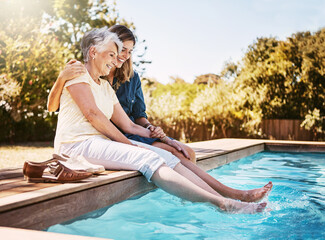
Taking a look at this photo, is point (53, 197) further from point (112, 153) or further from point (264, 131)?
point (264, 131)

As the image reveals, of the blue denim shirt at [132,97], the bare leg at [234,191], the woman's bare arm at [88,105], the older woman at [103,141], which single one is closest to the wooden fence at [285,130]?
the blue denim shirt at [132,97]

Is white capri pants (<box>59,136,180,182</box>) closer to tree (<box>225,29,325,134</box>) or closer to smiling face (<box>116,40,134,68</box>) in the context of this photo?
smiling face (<box>116,40,134,68</box>)

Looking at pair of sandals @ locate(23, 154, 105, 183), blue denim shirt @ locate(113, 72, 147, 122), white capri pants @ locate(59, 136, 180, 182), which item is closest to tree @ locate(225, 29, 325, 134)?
blue denim shirt @ locate(113, 72, 147, 122)

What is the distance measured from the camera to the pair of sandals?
2363 millimetres

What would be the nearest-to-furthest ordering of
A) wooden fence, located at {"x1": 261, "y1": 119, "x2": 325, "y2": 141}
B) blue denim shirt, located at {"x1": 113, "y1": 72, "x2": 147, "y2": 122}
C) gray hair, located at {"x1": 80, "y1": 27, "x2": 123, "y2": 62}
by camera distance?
gray hair, located at {"x1": 80, "y1": 27, "x2": 123, "y2": 62} < blue denim shirt, located at {"x1": 113, "y1": 72, "x2": 147, "y2": 122} < wooden fence, located at {"x1": 261, "y1": 119, "x2": 325, "y2": 141}

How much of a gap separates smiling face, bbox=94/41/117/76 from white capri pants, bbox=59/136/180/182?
591mm

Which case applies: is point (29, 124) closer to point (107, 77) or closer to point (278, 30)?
point (107, 77)

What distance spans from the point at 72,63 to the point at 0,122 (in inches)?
305

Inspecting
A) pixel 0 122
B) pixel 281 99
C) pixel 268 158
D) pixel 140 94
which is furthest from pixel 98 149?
pixel 281 99

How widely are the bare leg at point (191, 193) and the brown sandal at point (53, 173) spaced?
22.5 inches

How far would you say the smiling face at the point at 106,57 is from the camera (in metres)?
2.98

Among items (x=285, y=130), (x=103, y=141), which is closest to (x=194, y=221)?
(x=103, y=141)

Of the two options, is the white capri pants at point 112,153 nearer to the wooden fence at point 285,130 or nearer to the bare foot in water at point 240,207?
the bare foot in water at point 240,207

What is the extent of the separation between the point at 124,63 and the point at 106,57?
1.80 feet
